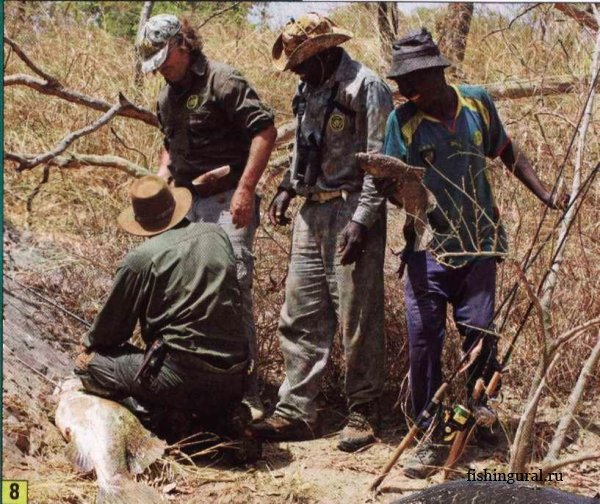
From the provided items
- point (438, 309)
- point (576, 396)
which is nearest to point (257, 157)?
point (438, 309)

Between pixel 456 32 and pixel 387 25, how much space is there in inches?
20.3

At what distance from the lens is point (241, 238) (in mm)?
5285

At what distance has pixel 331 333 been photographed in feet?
17.1

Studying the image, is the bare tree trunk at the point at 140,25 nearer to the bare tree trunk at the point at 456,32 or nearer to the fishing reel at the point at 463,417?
the bare tree trunk at the point at 456,32

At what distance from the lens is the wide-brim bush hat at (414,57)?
14.7ft

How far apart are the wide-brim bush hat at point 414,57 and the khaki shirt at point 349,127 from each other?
1.17 feet

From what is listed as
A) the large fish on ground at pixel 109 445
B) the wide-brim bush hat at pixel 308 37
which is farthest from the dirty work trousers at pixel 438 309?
the large fish on ground at pixel 109 445

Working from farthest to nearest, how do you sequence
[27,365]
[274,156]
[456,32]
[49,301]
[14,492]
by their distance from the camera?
[456,32] < [274,156] < [49,301] < [27,365] < [14,492]

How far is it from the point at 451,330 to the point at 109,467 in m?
1.81

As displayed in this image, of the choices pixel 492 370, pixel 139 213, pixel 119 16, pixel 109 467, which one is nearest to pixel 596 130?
pixel 492 370

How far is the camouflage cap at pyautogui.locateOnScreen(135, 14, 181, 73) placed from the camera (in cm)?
517

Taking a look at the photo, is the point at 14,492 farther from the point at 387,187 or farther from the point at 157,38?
the point at 157,38

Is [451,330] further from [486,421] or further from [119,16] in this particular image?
[119,16]

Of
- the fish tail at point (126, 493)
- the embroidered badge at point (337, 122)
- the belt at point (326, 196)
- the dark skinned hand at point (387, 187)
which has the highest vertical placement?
the embroidered badge at point (337, 122)
